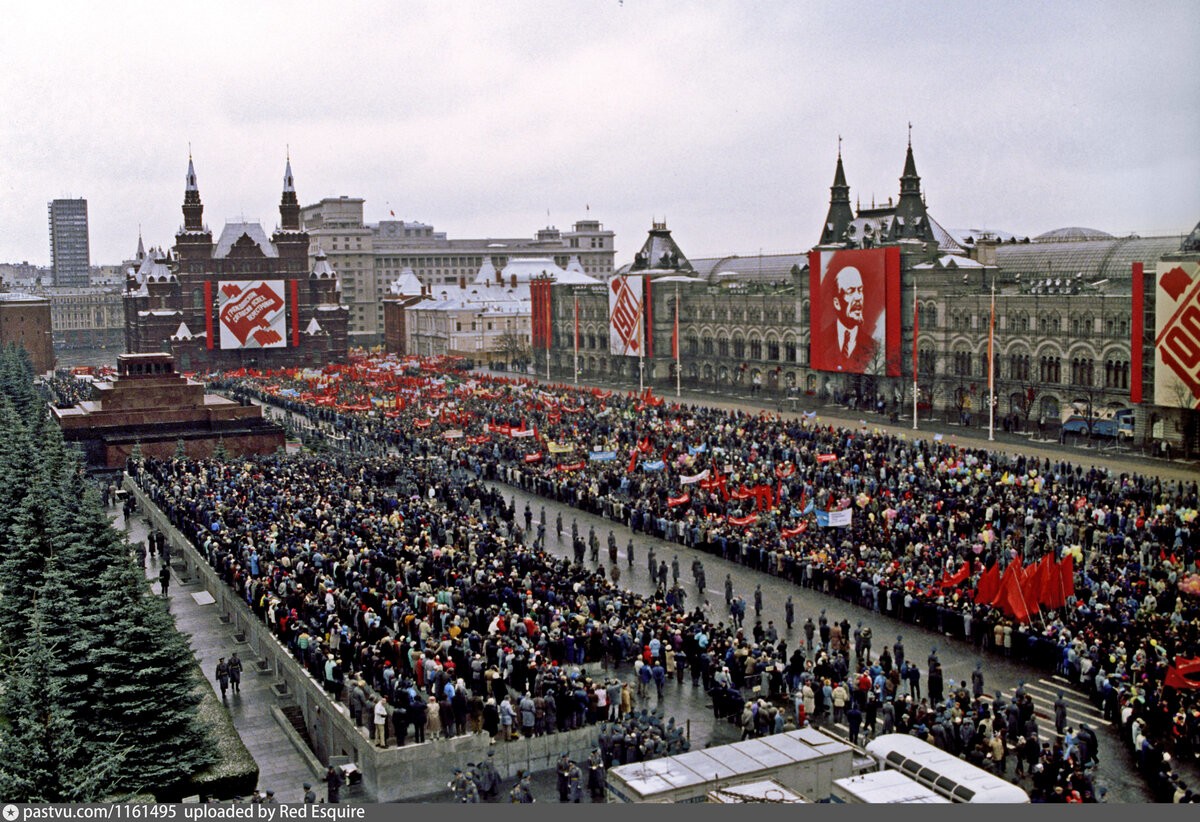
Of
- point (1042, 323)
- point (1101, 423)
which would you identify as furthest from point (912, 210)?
point (1101, 423)

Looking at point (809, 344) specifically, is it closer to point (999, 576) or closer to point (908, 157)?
point (908, 157)

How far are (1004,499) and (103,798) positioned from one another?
94.2 feet

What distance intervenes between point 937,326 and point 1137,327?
15345mm

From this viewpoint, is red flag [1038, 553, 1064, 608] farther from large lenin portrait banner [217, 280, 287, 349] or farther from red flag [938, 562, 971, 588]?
large lenin portrait banner [217, 280, 287, 349]

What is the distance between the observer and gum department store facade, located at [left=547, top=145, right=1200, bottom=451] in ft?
195

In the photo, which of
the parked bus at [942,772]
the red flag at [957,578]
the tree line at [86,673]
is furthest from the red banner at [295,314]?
the parked bus at [942,772]

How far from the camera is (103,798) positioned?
57.6 feet

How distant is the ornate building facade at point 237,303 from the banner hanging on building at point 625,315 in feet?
123

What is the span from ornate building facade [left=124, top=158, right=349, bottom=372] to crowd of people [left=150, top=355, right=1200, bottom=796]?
6575 cm

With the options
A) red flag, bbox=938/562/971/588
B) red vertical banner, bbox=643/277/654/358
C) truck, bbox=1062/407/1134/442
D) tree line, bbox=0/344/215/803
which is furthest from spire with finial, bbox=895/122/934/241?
tree line, bbox=0/344/215/803

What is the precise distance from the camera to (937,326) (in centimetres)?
6944

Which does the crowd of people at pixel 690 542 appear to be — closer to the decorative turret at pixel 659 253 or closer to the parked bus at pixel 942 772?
the parked bus at pixel 942 772

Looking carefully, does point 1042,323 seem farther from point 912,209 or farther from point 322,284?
point 322,284

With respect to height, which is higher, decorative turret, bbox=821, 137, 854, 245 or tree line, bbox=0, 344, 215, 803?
decorative turret, bbox=821, 137, 854, 245
